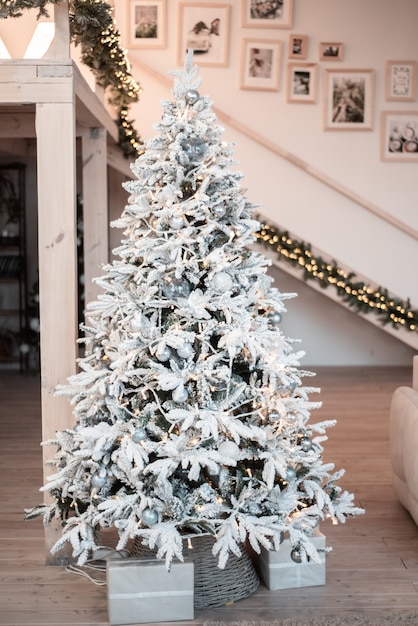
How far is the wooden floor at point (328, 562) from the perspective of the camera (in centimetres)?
291

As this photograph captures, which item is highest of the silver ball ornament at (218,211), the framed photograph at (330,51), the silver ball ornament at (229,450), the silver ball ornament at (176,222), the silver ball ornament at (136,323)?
the framed photograph at (330,51)

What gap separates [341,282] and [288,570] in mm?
4147

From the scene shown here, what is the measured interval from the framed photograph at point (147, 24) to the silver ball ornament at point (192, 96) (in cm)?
437

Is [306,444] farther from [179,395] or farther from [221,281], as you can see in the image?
[221,281]

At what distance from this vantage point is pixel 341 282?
698 centimetres

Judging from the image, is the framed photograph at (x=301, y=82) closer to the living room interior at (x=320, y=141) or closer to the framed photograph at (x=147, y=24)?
the living room interior at (x=320, y=141)

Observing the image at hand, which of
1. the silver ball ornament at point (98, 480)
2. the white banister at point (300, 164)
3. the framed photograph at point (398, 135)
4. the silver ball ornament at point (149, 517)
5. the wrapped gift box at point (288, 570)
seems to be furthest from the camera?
the framed photograph at point (398, 135)

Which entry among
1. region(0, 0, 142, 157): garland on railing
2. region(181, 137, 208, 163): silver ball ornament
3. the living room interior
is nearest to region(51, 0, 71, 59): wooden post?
region(0, 0, 142, 157): garland on railing

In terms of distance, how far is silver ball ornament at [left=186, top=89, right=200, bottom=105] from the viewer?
9.80 ft

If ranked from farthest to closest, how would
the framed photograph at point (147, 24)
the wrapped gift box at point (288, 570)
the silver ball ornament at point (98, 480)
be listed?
the framed photograph at point (147, 24) → the wrapped gift box at point (288, 570) → the silver ball ornament at point (98, 480)

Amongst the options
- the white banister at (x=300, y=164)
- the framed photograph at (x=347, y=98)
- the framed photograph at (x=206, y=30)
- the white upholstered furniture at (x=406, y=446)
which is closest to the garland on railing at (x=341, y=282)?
the white banister at (x=300, y=164)

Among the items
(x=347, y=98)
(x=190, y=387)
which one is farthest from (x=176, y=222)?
(x=347, y=98)

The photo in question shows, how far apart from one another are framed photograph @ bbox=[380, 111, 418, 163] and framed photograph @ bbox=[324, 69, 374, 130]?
0.58 feet

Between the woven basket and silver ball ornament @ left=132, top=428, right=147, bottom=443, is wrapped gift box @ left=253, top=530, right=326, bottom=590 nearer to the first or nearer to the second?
the woven basket
